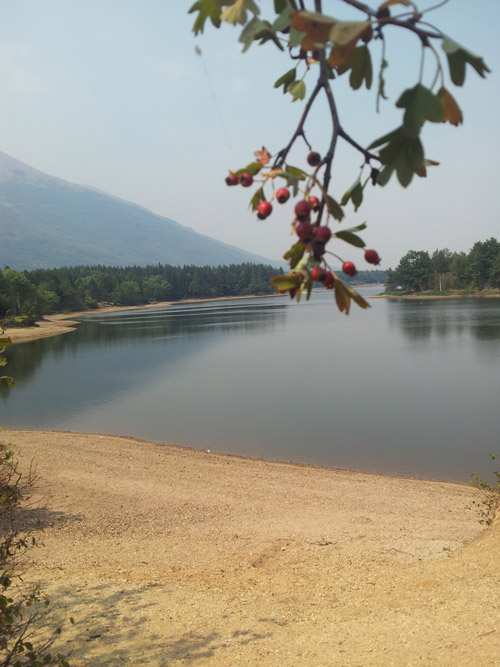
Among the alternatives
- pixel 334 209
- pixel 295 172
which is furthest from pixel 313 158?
pixel 334 209

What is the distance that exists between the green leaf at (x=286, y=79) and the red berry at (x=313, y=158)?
1.45ft

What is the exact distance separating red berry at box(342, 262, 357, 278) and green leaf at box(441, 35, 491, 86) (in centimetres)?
42

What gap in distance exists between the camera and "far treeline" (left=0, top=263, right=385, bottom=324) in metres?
61.1

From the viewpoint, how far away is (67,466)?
38.4 ft

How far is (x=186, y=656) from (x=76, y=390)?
20988 millimetres

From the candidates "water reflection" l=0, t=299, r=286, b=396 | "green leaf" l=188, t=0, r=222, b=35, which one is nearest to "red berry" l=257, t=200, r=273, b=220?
"green leaf" l=188, t=0, r=222, b=35

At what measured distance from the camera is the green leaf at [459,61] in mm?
962

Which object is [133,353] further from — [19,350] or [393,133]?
[393,133]

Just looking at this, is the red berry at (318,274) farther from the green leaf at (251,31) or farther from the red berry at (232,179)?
the green leaf at (251,31)

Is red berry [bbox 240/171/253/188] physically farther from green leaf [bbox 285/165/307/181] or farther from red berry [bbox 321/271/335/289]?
red berry [bbox 321/271/335/289]

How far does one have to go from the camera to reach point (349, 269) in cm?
118

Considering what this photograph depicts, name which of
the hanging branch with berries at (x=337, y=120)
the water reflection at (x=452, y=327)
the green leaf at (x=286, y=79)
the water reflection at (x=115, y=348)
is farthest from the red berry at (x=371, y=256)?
the water reflection at (x=452, y=327)

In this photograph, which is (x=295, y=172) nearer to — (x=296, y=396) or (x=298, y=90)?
(x=298, y=90)

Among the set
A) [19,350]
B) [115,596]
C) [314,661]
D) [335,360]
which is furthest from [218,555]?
[19,350]
